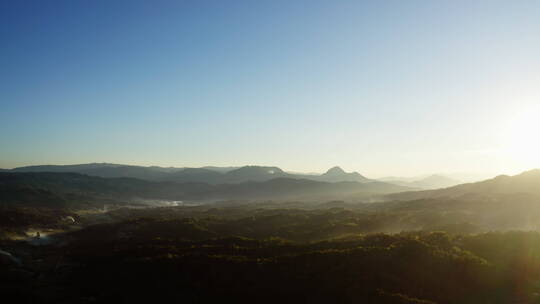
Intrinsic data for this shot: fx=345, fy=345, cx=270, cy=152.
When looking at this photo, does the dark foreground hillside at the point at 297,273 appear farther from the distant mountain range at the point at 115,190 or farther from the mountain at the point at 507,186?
the distant mountain range at the point at 115,190

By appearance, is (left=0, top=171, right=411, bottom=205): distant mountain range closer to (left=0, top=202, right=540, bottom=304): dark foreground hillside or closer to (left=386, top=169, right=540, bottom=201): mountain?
(left=386, top=169, right=540, bottom=201): mountain

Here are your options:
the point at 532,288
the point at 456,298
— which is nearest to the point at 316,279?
the point at 456,298

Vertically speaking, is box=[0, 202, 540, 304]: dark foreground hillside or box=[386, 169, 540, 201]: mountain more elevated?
box=[386, 169, 540, 201]: mountain

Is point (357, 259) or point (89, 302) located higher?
point (357, 259)

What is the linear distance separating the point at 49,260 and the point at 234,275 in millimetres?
24392

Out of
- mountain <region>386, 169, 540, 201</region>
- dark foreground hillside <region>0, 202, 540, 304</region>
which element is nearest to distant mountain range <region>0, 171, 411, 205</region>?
mountain <region>386, 169, 540, 201</region>

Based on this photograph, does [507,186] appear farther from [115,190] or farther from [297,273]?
[115,190]

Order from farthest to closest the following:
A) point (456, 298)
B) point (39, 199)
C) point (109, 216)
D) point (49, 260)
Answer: point (39, 199) < point (109, 216) < point (49, 260) < point (456, 298)

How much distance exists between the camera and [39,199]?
105500mm

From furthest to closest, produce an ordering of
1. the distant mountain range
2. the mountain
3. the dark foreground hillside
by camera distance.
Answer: the distant mountain range
the mountain
the dark foreground hillside

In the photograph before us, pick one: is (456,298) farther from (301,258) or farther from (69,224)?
(69,224)

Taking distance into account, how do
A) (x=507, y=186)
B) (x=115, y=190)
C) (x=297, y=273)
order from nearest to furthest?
(x=297, y=273)
(x=507, y=186)
(x=115, y=190)

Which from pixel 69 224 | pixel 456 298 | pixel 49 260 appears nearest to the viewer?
pixel 456 298

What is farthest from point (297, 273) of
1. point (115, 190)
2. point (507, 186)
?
point (115, 190)
